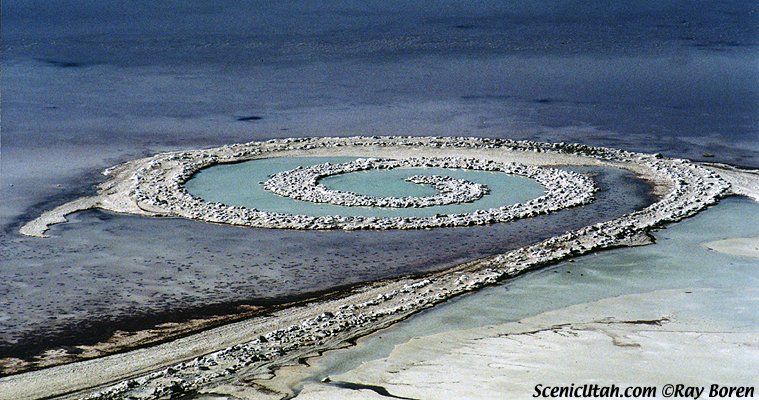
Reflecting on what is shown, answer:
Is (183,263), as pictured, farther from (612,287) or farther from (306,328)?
(612,287)

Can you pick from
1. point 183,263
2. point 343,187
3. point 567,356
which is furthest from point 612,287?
point 343,187

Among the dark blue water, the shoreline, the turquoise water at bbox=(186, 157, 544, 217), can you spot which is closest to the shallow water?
the dark blue water

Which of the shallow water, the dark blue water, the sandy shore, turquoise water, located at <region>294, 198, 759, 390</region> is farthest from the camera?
the dark blue water

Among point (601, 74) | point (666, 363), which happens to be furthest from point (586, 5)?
point (666, 363)

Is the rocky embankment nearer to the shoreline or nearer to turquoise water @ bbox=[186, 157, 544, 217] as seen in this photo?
turquoise water @ bbox=[186, 157, 544, 217]

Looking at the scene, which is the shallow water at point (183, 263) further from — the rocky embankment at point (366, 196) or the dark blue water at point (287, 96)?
the rocky embankment at point (366, 196)

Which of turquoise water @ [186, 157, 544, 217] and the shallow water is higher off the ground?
turquoise water @ [186, 157, 544, 217]
